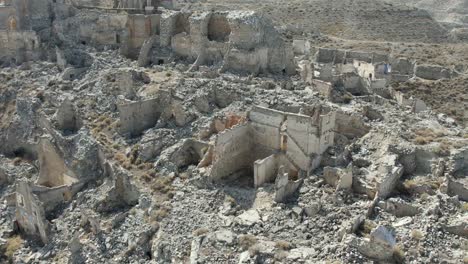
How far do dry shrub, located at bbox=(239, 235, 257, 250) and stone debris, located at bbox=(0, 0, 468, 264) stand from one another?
0.14 ft

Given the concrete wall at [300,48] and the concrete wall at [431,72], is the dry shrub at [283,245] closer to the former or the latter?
the concrete wall at [300,48]

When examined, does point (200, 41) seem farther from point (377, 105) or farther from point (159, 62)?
point (377, 105)

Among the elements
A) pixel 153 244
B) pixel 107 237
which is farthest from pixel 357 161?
pixel 107 237

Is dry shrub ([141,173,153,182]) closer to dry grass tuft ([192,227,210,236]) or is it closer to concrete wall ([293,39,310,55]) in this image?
dry grass tuft ([192,227,210,236])

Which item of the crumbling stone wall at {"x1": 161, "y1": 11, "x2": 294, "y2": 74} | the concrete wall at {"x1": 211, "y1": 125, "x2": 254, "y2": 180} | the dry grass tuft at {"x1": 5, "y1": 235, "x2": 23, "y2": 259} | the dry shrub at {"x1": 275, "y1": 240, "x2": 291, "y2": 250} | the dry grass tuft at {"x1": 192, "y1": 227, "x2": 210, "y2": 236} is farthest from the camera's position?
the crumbling stone wall at {"x1": 161, "y1": 11, "x2": 294, "y2": 74}

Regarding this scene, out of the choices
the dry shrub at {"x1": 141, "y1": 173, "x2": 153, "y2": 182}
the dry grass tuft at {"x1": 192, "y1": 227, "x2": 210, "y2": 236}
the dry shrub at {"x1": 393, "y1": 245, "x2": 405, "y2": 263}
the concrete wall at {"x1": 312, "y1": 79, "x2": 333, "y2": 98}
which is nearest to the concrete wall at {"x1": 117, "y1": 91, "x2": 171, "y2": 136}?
the dry shrub at {"x1": 141, "y1": 173, "x2": 153, "y2": 182}

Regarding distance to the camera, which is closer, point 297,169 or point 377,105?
point 297,169

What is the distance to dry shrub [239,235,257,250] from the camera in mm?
16312

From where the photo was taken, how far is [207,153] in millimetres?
21156

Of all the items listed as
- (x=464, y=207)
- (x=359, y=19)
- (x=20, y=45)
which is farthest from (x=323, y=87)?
(x=359, y=19)

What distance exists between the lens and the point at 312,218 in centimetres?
1762

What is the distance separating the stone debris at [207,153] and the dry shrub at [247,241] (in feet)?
0.14

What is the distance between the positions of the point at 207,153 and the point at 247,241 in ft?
18.0

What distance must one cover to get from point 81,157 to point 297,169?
9.71 meters
